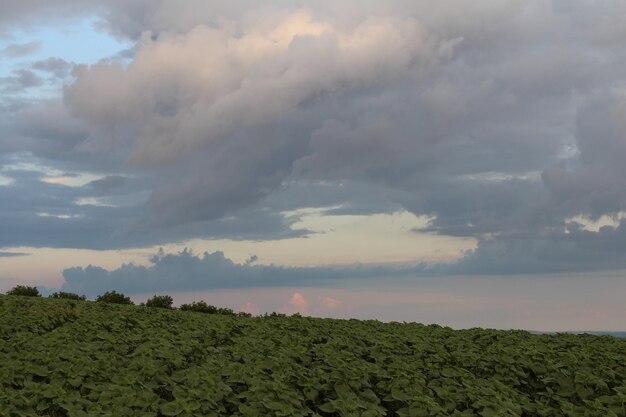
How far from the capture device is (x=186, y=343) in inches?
662

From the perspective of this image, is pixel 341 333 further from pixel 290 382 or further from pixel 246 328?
pixel 290 382

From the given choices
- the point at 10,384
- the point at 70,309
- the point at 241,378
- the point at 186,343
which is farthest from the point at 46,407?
the point at 70,309

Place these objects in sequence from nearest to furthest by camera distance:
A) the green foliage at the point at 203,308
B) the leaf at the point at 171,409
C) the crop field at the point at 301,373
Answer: the leaf at the point at 171,409 → the crop field at the point at 301,373 → the green foliage at the point at 203,308

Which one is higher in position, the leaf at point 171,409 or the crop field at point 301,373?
the crop field at point 301,373

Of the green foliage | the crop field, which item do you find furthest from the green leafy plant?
the crop field

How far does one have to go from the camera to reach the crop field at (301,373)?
10.9 meters

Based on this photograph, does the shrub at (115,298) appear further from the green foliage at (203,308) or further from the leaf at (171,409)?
the leaf at (171,409)

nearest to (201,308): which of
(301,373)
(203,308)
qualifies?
(203,308)

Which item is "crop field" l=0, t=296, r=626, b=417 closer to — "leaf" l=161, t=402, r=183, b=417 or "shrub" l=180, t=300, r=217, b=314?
"leaf" l=161, t=402, r=183, b=417

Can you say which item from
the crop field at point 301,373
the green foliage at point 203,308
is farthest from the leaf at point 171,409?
the green foliage at point 203,308

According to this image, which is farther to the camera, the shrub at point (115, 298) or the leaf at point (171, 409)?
the shrub at point (115, 298)

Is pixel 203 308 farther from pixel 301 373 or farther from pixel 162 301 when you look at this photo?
pixel 301 373

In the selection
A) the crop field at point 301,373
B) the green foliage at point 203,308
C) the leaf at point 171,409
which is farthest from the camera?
the green foliage at point 203,308

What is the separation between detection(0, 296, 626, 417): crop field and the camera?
1091 cm
